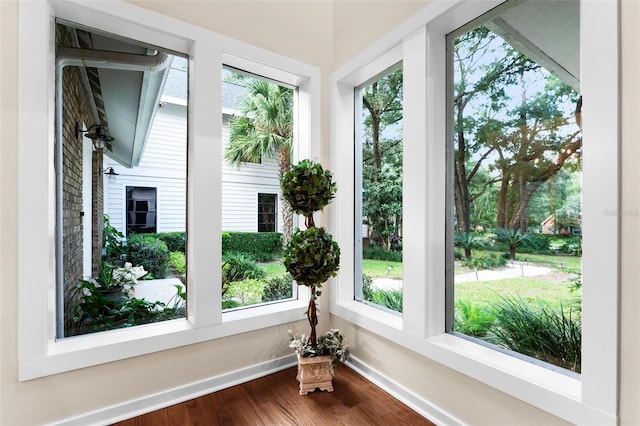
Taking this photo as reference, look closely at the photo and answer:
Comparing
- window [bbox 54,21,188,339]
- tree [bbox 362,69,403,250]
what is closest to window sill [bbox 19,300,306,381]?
window [bbox 54,21,188,339]

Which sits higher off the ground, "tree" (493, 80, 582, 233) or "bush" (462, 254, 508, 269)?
"tree" (493, 80, 582, 233)

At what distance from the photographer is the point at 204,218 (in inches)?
73.8

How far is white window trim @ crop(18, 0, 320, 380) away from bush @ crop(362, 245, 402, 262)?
61cm

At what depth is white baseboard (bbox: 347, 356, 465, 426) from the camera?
5.13 feet

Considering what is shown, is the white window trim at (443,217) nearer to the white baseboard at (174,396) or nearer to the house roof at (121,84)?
the white baseboard at (174,396)

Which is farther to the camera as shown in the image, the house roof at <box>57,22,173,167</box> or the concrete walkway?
the house roof at <box>57,22,173,167</box>

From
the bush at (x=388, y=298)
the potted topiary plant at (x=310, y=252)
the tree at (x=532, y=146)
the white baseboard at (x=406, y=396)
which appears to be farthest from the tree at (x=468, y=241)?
the white baseboard at (x=406, y=396)

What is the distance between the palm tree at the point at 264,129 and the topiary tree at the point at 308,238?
0.50m

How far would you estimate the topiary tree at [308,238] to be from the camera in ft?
6.06

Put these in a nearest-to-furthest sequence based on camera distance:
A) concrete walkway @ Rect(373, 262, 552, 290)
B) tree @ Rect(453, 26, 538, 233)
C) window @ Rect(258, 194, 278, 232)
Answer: concrete walkway @ Rect(373, 262, 552, 290)
tree @ Rect(453, 26, 538, 233)
window @ Rect(258, 194, 278, 232)

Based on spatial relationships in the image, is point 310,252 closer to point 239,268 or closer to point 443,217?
point 239,268

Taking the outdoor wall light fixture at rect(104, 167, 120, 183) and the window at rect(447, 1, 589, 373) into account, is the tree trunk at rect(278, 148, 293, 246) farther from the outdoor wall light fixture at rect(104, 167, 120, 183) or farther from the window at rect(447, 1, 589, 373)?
the window at rect(447, 1, 589, 373)

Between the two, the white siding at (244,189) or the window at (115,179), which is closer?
the window at (115,179)

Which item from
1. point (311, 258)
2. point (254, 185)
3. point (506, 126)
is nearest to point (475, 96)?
point (506, 126)
